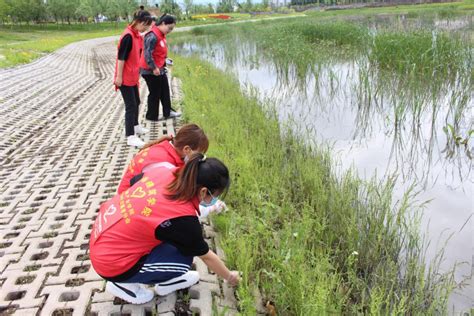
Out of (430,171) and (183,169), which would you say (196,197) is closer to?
(183,169)

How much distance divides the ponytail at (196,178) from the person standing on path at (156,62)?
11.1 feet

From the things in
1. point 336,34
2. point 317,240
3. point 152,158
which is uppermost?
point 336,34

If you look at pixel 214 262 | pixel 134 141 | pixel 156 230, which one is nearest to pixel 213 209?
→ pixel 214 262

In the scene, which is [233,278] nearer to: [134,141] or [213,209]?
→ [213,209]

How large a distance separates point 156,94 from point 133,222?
12.3ft

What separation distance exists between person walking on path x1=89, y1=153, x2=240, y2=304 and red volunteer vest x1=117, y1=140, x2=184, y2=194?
33 centimetres

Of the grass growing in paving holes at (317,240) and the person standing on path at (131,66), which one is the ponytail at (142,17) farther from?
the grass growing in paving holes at (317,240)

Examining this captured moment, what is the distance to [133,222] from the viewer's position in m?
1.84

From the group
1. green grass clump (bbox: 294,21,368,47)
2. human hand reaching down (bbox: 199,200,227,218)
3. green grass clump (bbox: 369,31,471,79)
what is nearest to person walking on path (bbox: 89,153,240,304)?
human hand reaching down (bbox: 199,200,227,218)

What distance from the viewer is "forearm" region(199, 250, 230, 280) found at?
200 centimetres

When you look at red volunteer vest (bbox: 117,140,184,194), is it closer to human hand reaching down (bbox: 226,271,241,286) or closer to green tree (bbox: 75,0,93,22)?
human hand reaching down (bbox: 226,271,241,286)

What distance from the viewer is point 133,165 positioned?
7.97 feet

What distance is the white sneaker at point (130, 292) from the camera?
2.08 meters

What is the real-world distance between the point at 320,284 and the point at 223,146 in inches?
96.5
